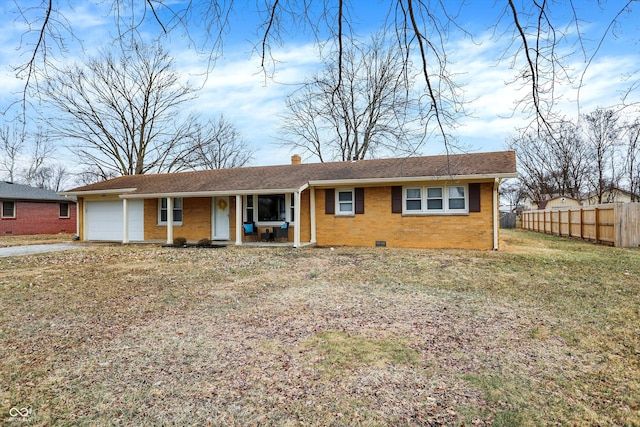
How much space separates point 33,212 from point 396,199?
965 inches

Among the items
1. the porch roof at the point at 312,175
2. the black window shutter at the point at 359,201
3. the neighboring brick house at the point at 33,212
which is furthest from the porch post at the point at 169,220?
the neighboring brick house at the point at 33,212

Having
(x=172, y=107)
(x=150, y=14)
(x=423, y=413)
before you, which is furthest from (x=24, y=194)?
(x=423, y=413)

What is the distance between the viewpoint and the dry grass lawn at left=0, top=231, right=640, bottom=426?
8.95 feet

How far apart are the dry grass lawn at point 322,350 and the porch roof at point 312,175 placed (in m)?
5.68

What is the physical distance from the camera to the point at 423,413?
2670 mm

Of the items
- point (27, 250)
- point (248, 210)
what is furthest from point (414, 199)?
point (27, 250)

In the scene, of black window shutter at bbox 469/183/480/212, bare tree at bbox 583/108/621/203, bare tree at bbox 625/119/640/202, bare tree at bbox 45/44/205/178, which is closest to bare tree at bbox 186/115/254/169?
bare tree at bbox 45/44/205/178

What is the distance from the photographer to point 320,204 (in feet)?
48.3

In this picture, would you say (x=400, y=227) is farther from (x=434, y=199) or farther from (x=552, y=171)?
(x=552, y=171)

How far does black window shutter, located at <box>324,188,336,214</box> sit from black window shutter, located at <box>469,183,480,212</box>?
509cm

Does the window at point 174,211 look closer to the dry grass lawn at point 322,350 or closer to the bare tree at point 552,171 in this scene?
the dry grass lawn at point 322,350

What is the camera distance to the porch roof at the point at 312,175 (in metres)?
12.8

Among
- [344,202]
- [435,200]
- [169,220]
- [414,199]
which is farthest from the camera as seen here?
[169,220]

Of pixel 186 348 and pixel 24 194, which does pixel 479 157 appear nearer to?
pixel 186 348
